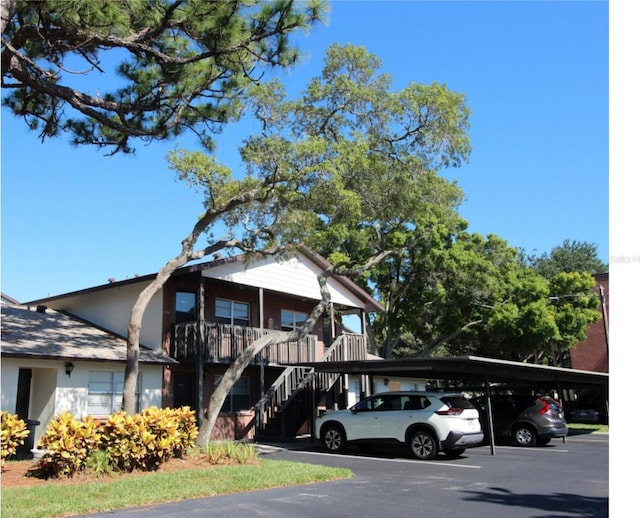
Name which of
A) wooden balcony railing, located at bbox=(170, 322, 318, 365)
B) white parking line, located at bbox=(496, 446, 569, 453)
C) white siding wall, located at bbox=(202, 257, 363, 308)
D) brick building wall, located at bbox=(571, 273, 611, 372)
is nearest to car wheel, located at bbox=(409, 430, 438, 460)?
white parking line, located at bbox=(496, 446, 569, 453)

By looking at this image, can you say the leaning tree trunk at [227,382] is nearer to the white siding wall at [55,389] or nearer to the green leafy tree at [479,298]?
the white siding wall at [55,389]

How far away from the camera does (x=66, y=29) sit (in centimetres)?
971

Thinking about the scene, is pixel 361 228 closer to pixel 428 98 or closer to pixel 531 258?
pixel 428 98

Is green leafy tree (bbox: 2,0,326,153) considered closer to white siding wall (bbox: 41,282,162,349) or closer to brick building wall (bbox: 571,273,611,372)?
white siding wall (bbox: 41,282,162,349)

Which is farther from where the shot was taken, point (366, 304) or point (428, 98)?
point (366, 304)

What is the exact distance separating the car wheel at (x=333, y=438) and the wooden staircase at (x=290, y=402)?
298 cm

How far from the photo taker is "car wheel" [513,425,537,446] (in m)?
18.2

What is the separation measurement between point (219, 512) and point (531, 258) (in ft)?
141

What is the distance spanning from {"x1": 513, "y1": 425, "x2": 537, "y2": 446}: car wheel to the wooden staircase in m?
6.24

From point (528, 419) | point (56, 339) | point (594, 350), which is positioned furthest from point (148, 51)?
point (594, 350)

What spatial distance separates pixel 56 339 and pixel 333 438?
8431 mm

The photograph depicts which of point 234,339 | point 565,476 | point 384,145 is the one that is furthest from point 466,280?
point 565,476

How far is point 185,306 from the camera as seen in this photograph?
808 inches

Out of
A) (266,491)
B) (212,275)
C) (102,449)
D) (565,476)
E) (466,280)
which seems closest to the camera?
(266,491)
